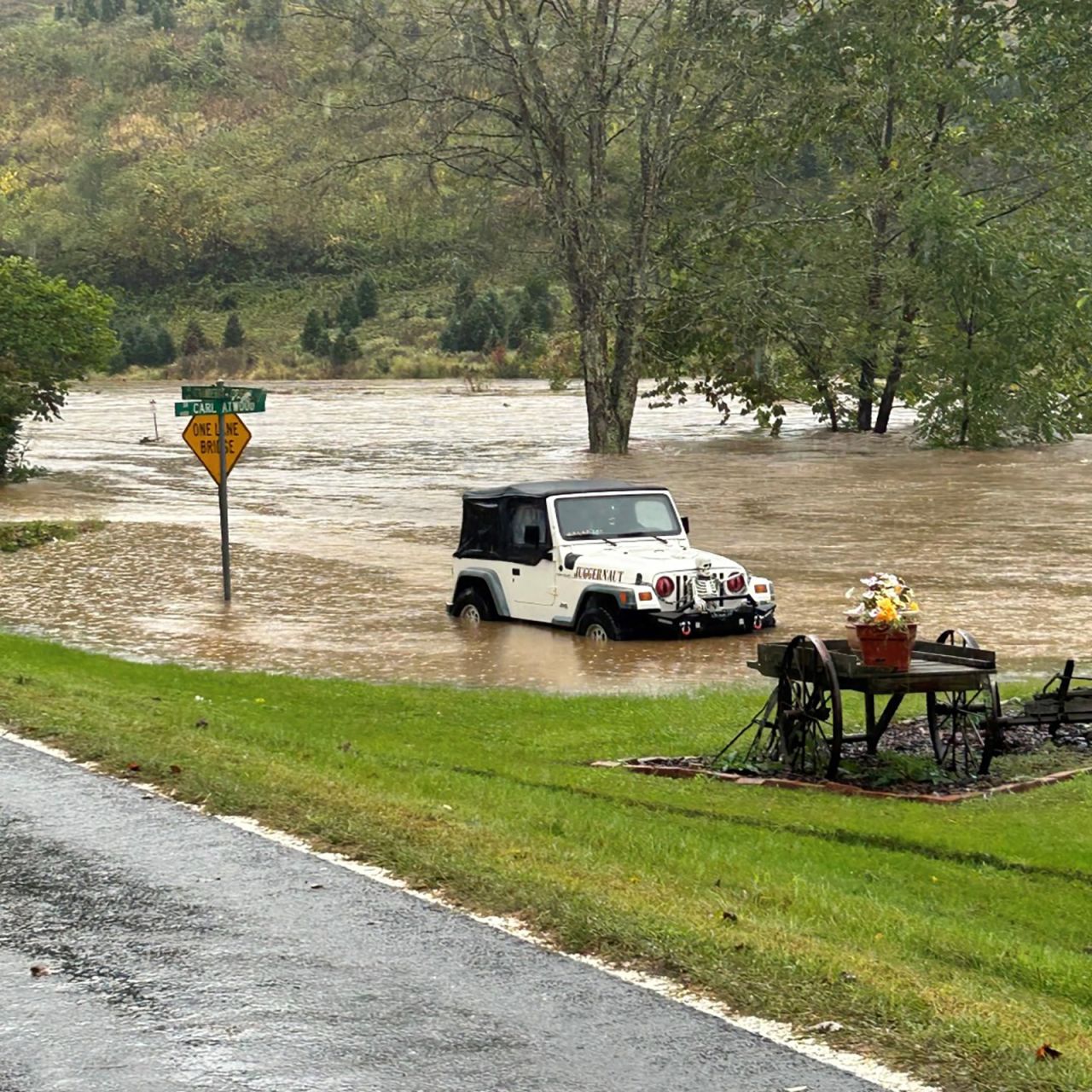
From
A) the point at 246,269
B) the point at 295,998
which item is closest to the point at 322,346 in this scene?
the point at 246,269

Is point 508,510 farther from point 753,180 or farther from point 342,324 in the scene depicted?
point 342,324

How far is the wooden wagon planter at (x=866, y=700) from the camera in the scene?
39.4 ft

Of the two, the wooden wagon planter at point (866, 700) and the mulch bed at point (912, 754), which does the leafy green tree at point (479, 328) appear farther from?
the wooden wagon planter at point (866, 700)

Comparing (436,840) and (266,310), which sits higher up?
(266,310)

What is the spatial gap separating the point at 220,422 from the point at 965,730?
534 inches

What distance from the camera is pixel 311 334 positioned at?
12162cm

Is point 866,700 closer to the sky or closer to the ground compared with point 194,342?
closer to the ground

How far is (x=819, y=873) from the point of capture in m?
9.42

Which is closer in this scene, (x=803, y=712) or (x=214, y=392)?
(x=803, y=712)

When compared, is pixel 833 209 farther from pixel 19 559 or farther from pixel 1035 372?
pixel 19 559

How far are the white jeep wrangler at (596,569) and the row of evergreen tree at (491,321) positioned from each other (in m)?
93.5

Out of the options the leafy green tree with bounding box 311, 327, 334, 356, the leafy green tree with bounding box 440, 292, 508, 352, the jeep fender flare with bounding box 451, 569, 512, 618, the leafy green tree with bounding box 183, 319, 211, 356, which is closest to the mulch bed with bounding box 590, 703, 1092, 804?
the jeep fender flare with bounding box 451, 569, 512, 618

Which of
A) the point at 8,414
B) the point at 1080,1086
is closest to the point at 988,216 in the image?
the point at 8,414

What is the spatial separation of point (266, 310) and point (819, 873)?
13358 cm
